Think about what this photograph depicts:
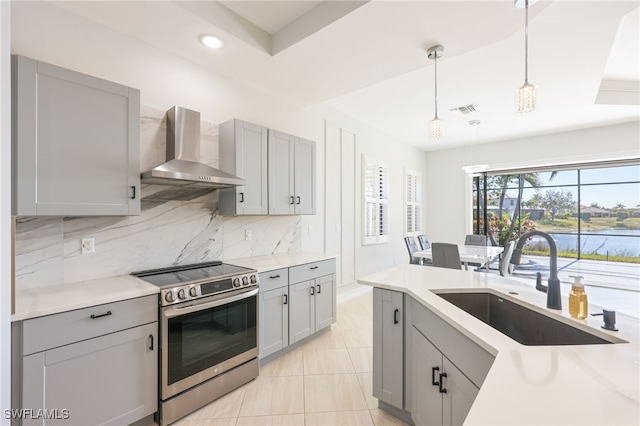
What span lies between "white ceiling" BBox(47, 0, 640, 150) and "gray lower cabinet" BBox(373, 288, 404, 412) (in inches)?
76.6

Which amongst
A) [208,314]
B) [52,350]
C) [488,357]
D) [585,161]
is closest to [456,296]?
[488,357]

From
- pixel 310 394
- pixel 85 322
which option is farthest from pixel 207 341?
pixel 310 394

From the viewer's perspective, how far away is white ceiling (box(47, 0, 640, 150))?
6.64 feet

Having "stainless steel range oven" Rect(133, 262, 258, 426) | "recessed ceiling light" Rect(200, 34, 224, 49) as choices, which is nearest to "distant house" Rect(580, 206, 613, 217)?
"stainless steel range oven" Rect(133, 262, 258, 426)

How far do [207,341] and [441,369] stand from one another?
1603 millimetres

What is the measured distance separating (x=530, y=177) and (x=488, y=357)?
649 cm

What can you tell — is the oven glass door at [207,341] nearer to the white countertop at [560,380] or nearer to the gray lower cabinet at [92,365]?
the gray lower cabinet at [92,365]

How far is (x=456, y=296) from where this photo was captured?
1.87 m

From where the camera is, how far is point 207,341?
7.02 feet

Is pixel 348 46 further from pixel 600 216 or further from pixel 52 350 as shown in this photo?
pixel 600 216

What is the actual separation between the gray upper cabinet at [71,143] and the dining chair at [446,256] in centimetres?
349

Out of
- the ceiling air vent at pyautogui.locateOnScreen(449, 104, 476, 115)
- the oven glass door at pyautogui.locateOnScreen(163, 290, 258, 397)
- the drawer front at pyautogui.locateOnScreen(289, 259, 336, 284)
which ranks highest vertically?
the ceiling air vent at pyautogui.locateOnScreen(449, 104, 476, 115)

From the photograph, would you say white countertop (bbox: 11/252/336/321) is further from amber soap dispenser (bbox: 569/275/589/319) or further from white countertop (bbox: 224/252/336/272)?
amber soap dispenser (bbox: 569/275/589/319)
